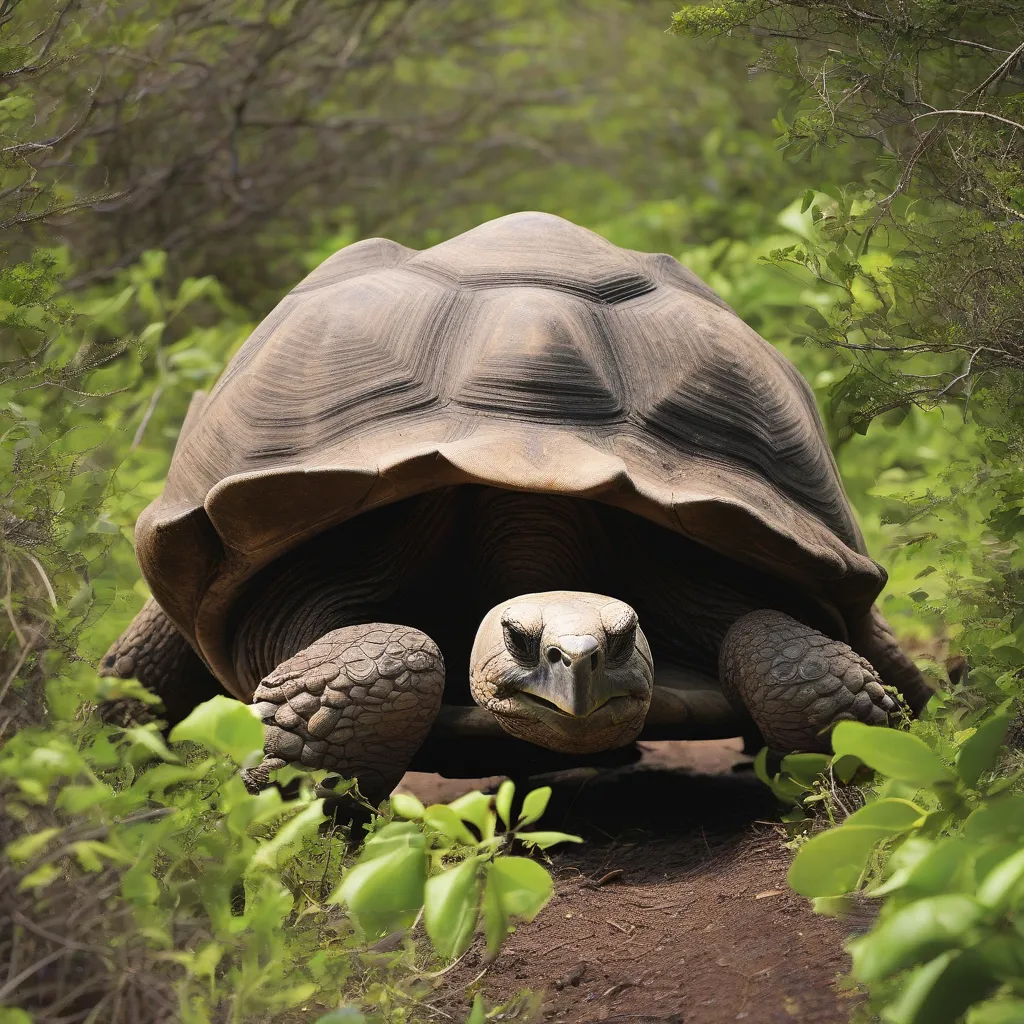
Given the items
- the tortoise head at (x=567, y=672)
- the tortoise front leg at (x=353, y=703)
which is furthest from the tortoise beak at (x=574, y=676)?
the tortoise front leg at (x=353, y=703)

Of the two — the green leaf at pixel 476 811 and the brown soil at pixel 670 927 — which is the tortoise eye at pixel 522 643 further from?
the green leaf at pixel 476 811

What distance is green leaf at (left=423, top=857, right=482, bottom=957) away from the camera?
4.93 ft

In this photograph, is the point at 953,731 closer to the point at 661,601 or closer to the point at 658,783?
the point at 661,601

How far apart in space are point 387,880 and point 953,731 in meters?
1.26

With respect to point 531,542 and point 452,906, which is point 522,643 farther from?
point 452,906

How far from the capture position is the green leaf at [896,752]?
4.90ft

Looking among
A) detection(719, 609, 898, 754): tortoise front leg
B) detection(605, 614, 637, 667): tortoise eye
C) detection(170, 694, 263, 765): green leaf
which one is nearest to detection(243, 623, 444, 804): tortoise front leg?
detection(605, 614, 637, 667): tortoise eye

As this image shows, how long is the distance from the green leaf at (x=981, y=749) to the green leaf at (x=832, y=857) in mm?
120

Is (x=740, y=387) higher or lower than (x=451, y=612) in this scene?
higher

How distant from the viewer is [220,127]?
6.90 m

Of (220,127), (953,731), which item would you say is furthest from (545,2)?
(953,731)

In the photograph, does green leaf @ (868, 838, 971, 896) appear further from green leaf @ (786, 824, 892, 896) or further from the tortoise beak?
the tortoise beak

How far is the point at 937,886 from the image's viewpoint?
139 cm

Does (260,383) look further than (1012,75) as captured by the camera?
Yes
